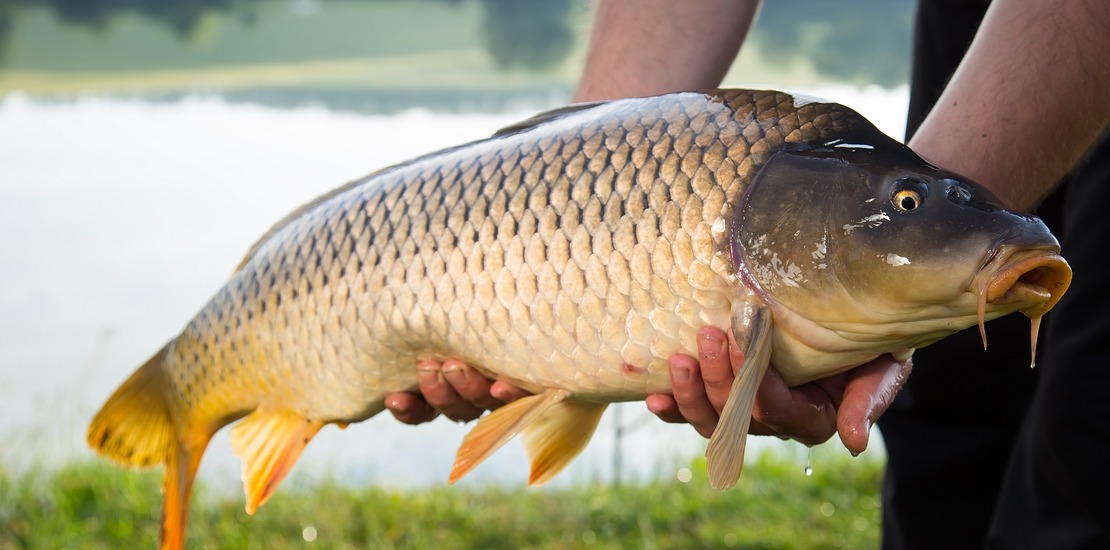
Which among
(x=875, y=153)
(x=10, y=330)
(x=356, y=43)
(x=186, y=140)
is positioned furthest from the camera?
(x=356, y=43)

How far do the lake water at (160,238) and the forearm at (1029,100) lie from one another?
2243 mm

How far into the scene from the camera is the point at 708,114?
1.32 meters

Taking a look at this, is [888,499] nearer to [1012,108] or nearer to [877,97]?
[1012,108]

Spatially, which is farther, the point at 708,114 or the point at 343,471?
the point at 343,471

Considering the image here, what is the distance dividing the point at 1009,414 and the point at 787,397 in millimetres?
882

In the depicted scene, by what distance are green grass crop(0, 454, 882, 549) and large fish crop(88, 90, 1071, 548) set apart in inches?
56.0

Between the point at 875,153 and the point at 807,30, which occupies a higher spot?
the point at 875,153

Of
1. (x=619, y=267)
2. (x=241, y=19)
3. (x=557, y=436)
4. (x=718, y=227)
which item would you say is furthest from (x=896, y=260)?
(x=241, y=19)

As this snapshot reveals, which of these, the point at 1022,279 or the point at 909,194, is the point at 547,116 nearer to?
the point at 909,194

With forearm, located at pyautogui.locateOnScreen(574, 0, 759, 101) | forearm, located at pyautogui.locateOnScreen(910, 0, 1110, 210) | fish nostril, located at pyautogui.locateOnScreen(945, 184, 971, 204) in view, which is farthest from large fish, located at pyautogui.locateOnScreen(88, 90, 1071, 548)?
forearm, located at pyautogui.locateOnScreen(574, 0, 759, 101)

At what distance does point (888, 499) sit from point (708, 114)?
1.09 m

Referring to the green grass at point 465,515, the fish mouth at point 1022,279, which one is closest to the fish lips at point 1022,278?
the fish mouth at point 1022,279

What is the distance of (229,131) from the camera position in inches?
384

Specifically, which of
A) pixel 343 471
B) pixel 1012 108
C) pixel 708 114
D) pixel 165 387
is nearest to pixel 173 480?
pixel 165 387
